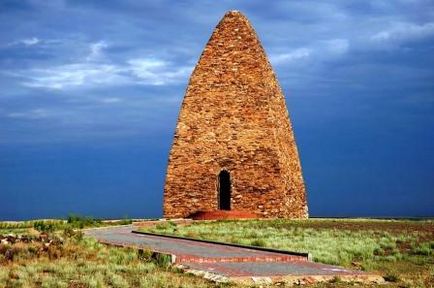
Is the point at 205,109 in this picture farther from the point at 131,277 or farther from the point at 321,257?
the point at 131,277

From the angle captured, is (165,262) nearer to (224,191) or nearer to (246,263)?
(246,263)

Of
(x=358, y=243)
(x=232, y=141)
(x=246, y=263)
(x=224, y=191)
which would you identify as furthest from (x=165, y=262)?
(x=224, y=191)

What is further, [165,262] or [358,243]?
[358,243]

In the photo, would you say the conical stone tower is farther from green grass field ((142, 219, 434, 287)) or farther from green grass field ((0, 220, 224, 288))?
green grass field ((0, 220, 224, 288))

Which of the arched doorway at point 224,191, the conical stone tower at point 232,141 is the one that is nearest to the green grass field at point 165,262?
the conical stone tower at point 232,141

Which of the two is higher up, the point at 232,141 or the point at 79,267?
the point at 232,141

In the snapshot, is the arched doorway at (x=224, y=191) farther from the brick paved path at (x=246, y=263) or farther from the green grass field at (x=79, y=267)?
the brick paved path at (x=246, y=263)

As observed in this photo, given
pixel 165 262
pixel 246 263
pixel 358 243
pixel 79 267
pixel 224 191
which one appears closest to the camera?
pixel 79 267

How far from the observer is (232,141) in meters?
36.5

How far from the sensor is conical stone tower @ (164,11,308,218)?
3588 centimetres

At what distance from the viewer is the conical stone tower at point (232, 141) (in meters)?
35.9

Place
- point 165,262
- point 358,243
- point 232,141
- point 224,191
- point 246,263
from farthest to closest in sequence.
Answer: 1. point 224,191
2. point 232,141
3. point 358,243
4. point 246,263
5. point 165,262

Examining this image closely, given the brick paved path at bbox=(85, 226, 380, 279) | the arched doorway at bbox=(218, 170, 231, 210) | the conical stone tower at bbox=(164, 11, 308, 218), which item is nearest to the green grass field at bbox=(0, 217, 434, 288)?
the brick paved path at bbox=(85, 226, 380, 279)

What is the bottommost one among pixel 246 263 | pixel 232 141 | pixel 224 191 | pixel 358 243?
pixel 358 243
